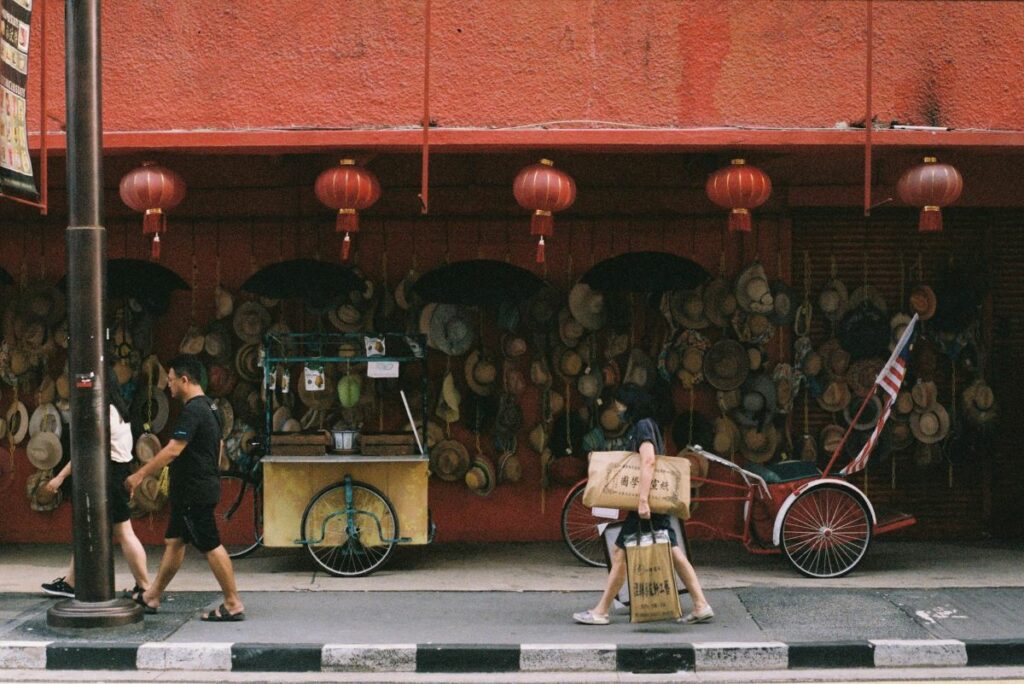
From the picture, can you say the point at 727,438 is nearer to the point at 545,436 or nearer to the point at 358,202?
the point at 545,436

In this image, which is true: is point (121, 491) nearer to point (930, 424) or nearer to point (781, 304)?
point (781, 304)

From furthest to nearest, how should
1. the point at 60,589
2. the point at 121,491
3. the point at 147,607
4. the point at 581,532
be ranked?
the point at 581,532
the point at 60,589
the point at 121,491
the point at 147,607

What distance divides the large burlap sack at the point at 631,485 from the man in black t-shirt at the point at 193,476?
2474mm

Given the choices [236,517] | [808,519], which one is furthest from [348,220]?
[808,519]

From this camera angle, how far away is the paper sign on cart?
992 cm

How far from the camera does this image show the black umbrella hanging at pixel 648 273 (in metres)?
10.2

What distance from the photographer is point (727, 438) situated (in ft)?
35.9

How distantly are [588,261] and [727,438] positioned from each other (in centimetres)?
207

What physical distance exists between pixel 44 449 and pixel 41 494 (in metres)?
0.45

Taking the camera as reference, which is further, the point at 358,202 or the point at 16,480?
the point at 16,480

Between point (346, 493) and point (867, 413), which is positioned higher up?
point (867, 413)

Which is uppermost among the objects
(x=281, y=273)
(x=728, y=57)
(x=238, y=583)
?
(x=728, y=57)

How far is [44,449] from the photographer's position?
10.9m

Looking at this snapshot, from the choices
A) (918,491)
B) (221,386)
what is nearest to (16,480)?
(221,386)
